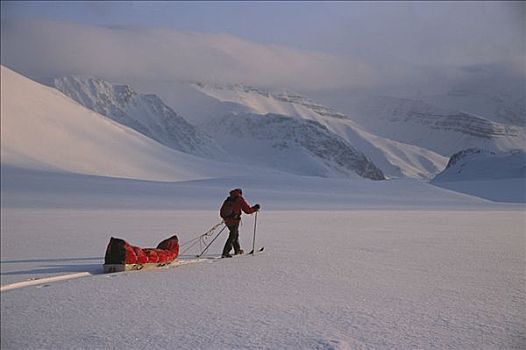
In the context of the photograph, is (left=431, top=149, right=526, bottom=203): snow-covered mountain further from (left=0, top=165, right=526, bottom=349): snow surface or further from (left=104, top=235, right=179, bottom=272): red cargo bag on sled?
(left=104, top=235, right=179, bottom=272): red cargo bag on sled

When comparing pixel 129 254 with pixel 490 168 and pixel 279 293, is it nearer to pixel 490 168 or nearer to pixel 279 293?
pixel 279 293

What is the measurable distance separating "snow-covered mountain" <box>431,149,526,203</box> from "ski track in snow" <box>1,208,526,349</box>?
36764 millimetres

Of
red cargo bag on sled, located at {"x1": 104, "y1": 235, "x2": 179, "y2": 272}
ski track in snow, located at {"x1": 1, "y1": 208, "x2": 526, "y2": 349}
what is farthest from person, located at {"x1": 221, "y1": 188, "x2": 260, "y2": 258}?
red cargo bag on sled, located at {"x1": 104, "y1": 235, "x2": 179, "y2": 272}

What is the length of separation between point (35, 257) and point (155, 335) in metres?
4.82

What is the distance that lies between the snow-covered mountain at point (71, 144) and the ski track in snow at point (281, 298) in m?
33.2

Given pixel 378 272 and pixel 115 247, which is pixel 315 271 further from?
pixel 115 247

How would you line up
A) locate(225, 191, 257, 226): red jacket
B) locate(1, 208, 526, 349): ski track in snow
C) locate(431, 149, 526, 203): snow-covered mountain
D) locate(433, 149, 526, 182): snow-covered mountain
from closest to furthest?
locate(1, 208, 526, 349): ski track in snow < locate(225, 191, 257, 226): red jacket < locate(431, 149, 526, 203): snow-covered mountain < locate(433, 149, 526, 182): snow-covered mountain

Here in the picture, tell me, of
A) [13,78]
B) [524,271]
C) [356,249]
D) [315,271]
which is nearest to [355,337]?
[315,271]

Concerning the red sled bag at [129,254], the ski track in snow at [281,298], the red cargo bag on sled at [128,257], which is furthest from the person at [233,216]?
the red cargo bag on sled at [128,257]

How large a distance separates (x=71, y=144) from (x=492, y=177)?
49.1 metres

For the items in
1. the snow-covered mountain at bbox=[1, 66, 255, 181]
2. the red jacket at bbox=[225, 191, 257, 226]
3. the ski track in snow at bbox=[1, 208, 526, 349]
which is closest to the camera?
the ski track in snow at bbox=[1, 208, 526, 349]

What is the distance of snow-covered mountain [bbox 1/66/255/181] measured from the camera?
4751cm

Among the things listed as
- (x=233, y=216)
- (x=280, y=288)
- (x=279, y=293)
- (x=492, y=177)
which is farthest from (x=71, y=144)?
(x=279, y=293)

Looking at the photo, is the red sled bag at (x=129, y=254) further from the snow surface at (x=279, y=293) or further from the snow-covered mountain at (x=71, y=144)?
the snow-covered mountain at (x=71, y=144)
